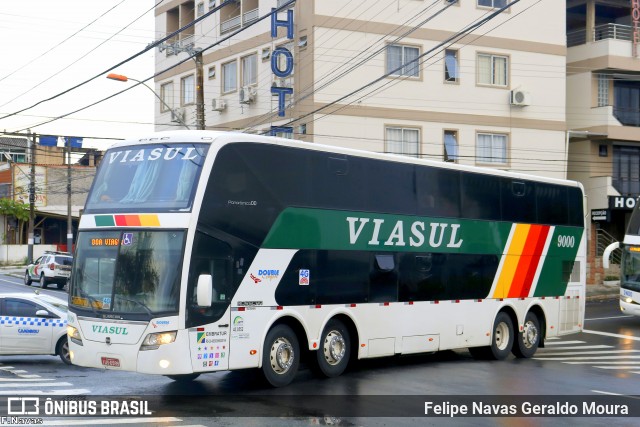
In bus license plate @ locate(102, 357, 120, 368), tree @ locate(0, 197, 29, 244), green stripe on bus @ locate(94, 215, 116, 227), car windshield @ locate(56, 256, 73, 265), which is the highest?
tree @ locate(0, 197, 29, 244)

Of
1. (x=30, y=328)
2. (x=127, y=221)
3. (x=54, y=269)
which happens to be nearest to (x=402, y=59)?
(x=54, y=269)

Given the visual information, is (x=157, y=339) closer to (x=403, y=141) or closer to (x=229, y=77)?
(x=403, y=141)

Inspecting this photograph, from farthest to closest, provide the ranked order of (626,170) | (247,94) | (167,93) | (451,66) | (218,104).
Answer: (626,170)
(167,93)
(218,104)
(451,66)
(247,94)

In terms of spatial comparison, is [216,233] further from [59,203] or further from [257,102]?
[59,203]

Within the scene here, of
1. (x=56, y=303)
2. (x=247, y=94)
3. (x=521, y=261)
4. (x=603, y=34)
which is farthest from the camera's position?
(x=603, y=34)

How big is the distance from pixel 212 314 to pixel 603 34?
3998 centimetres

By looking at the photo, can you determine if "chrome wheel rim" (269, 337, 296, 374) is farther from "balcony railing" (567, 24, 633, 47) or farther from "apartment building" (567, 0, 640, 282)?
"balcony railing" (567, 24, 633, 47)

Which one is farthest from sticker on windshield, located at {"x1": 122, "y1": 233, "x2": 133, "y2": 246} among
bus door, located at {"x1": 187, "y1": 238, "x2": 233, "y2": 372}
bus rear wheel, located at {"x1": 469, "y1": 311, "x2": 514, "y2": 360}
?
bus rear wheel, located at {"x1": 469, "y1": 311, "x2": 514, "y2": 360}

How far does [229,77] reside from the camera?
140 ft

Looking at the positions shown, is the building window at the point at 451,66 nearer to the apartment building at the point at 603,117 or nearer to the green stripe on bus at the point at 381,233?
the apartment building at the point at 603,117

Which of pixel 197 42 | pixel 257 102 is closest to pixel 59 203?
pixel 197 42

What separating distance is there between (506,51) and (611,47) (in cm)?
684

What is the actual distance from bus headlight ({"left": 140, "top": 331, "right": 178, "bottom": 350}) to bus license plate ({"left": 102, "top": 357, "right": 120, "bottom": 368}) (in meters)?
0.53

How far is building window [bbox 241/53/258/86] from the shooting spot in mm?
40688
